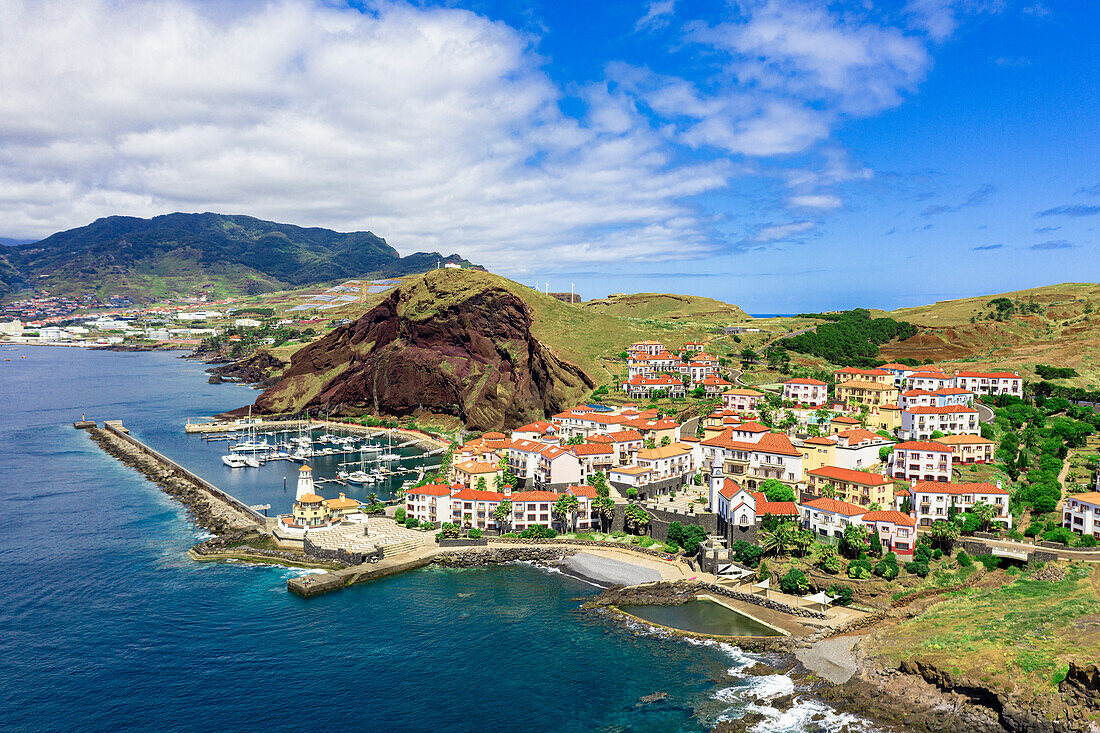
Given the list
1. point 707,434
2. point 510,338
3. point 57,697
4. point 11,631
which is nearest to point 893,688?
point 707,434

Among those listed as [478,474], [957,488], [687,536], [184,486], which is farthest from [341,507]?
[957,488]

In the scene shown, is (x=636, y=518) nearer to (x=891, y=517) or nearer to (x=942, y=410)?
(x=891, y=517)

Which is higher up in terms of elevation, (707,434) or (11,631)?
(707,434)

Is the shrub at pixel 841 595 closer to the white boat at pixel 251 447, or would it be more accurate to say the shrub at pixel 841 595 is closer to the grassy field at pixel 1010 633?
the grassy field at pixel 1010 633

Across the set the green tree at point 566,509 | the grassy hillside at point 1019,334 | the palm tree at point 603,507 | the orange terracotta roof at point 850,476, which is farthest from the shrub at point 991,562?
the grassy hillside at point 1019,334

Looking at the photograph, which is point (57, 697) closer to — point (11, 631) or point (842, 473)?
point (11, 631)
